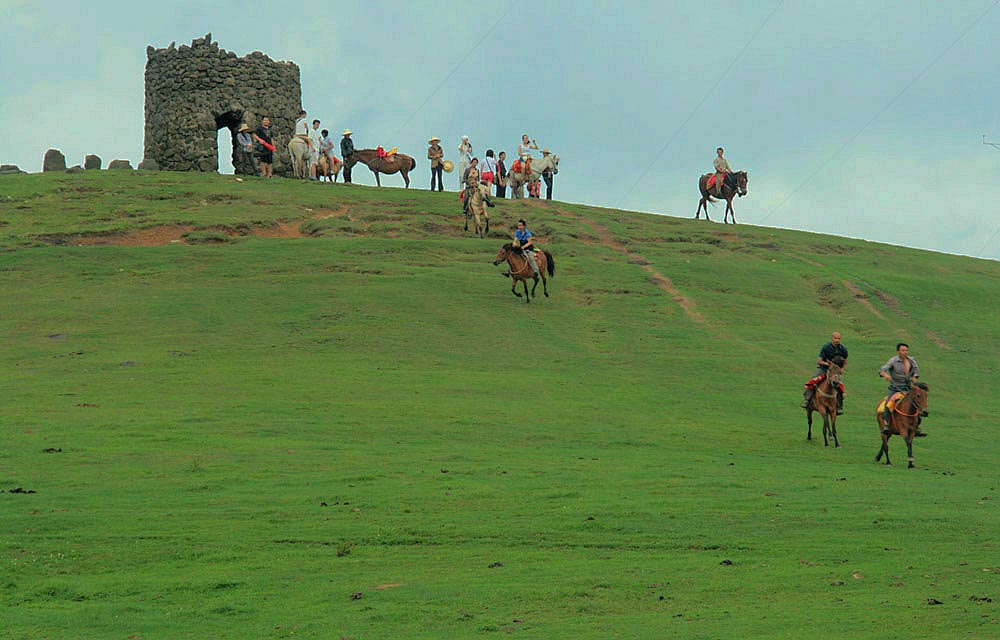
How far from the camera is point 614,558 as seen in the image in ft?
46.5

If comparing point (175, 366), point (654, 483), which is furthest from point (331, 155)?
point (654, 483)

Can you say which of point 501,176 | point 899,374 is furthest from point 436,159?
point 899,374

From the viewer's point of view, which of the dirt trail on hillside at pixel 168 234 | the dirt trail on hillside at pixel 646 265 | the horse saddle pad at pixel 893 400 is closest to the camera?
the horse saddle pad at pixel 893 400

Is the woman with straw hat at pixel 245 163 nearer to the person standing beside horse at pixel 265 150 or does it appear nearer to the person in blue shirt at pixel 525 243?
the person standing beside horse at pixel 265 150

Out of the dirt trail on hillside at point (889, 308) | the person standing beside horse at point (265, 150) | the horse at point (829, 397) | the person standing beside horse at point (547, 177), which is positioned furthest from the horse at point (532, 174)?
the horse at point (829, 397)

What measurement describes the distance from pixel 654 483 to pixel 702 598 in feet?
18.9

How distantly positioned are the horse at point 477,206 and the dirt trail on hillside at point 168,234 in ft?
18.1

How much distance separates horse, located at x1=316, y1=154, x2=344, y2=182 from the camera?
57375mm

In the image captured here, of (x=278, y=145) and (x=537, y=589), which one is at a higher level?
(x=278, y=145)

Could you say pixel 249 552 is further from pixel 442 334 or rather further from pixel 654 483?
pixel 442 334

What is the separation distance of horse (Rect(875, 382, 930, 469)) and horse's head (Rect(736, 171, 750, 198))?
31.8 metres

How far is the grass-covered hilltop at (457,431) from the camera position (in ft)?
41.3

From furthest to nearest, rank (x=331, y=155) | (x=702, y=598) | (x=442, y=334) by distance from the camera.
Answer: (x=331, y=155)
(x=442, y=334)
(x=702, y=598)

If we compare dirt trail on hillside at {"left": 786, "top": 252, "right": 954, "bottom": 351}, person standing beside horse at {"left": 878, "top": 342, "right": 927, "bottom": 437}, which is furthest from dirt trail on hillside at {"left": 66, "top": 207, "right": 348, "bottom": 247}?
person standing beside horse at {"left": 878, "top": 342, "right": 927, "bottom": 437}
